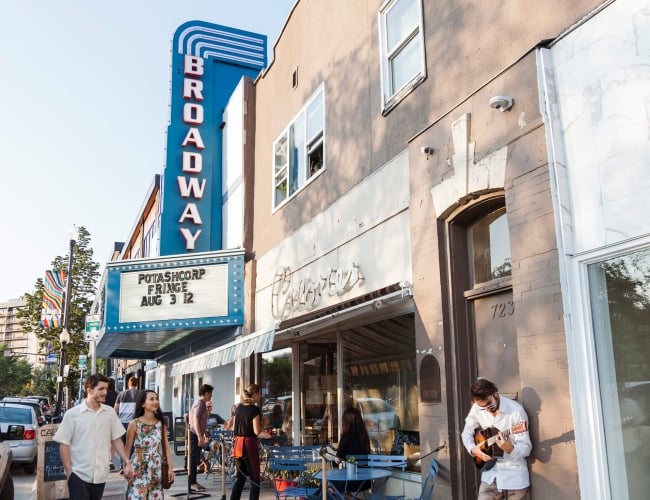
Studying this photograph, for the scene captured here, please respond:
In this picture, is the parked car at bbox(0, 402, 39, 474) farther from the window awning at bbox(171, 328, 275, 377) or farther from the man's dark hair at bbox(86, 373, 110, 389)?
the man's dark hair at bbox(86, 373, 110, 389)

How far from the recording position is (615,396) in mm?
4996

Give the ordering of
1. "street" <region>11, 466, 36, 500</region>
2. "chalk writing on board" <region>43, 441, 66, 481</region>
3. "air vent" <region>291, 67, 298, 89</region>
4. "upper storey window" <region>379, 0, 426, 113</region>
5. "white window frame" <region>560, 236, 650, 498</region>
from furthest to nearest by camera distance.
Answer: "air vent" <region>291, 67, 298, 89</region>
"street" <region>11, 466, 36, 500</region>
"chalk writing on board" <region>43, 441, 66, 481</region>
"upper storey window" <region>379, 0, 426, 113</region>
"white window frame" <region>560, 236, 650, 498</region>

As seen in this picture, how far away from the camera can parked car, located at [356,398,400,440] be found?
29.8 feet

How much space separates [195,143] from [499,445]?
1411 centimetres

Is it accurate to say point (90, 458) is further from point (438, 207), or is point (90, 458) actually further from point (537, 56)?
point (537, 56)

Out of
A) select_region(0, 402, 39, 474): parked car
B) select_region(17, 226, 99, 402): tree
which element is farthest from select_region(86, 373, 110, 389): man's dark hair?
select_region(17, 226, 99, 402): tree

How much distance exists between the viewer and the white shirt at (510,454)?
5402 mm

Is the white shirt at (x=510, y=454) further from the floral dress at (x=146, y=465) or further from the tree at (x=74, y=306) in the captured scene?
the tree at (x=74, y=306)

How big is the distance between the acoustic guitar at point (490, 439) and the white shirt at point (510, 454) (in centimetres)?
4

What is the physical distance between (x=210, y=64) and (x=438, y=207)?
520 inches

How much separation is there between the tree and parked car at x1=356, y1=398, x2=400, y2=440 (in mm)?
31222

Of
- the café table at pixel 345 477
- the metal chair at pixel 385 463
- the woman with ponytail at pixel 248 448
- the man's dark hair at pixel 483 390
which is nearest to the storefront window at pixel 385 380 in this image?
the metal chair at pixel 385 463

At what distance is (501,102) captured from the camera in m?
6.23

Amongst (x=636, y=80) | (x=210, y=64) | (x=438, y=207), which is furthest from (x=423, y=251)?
(x=210, y=64)
